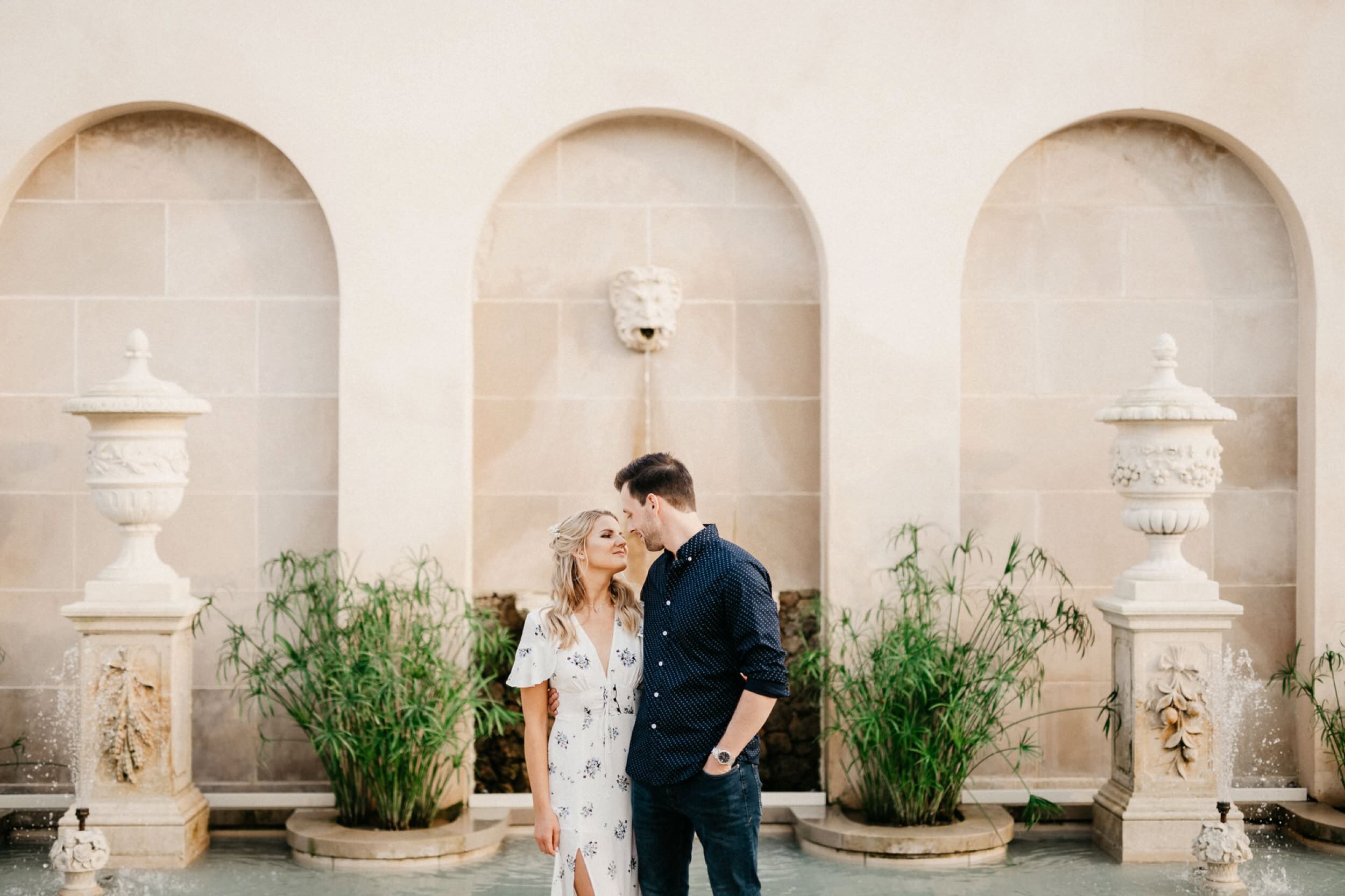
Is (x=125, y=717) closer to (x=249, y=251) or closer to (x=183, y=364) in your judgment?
(x=183, y=364)

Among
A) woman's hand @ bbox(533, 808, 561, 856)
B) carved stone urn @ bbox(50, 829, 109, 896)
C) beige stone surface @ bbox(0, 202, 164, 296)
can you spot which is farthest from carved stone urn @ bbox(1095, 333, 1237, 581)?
beige stone surface @ bbox(0, 202, 164, 296)

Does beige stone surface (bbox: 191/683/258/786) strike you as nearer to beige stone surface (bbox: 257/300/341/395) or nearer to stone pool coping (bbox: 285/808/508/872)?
stone pool coping (bbox: 285/808/508/872)

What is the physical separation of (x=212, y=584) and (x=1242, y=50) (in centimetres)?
487

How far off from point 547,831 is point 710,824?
0.40m

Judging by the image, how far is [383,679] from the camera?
4.76 metres

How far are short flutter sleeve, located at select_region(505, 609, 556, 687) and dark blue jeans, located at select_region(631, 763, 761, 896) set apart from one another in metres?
0.35

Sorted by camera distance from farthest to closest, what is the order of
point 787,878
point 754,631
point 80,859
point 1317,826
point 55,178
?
1. point 55,178
2. point 1317,826
3. point 787,878
4. point 80,859
5. point 754,631

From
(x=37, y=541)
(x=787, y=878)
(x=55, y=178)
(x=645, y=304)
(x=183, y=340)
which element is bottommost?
(x=787, y=878)

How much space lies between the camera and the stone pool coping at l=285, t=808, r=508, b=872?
15.4ft

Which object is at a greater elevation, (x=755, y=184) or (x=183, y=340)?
(x=755, y=184)

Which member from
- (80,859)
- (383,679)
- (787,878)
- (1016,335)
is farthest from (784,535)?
(80,859)

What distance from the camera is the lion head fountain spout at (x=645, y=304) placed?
5359 mm

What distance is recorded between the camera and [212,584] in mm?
5457

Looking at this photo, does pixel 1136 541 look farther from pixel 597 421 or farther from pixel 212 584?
pixel 212 584
